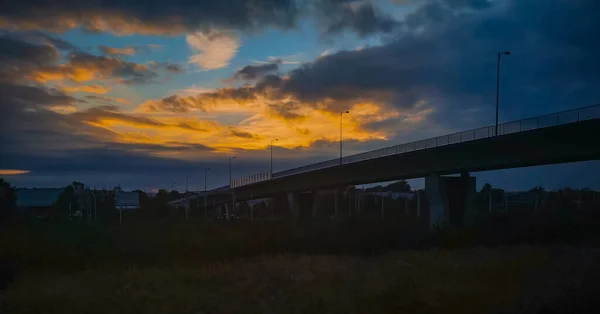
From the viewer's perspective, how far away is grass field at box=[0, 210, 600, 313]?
18.4 m

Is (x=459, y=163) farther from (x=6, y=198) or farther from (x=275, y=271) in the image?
(x=6, y=198)

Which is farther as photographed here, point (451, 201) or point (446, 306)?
point (451, 201)

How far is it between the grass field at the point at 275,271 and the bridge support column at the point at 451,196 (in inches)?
523

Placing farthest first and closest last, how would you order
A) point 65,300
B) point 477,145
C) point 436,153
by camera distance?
point 436,153 < point 477,145 < point 65,300

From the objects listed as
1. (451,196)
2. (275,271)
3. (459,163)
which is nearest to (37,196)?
(451,196)

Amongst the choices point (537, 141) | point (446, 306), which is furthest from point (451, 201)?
point (446, 306)

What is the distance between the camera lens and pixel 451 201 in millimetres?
62156

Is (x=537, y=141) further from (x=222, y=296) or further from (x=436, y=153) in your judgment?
(x=222, y=296)

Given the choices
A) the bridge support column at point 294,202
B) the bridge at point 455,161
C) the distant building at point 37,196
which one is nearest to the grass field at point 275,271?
the bridge at point 455,161

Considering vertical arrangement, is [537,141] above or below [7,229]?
above

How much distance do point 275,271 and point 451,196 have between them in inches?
1406

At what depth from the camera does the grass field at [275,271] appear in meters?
18.4

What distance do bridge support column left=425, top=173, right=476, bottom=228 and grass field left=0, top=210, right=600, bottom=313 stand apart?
13.3 m

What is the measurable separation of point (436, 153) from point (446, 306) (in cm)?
4420
